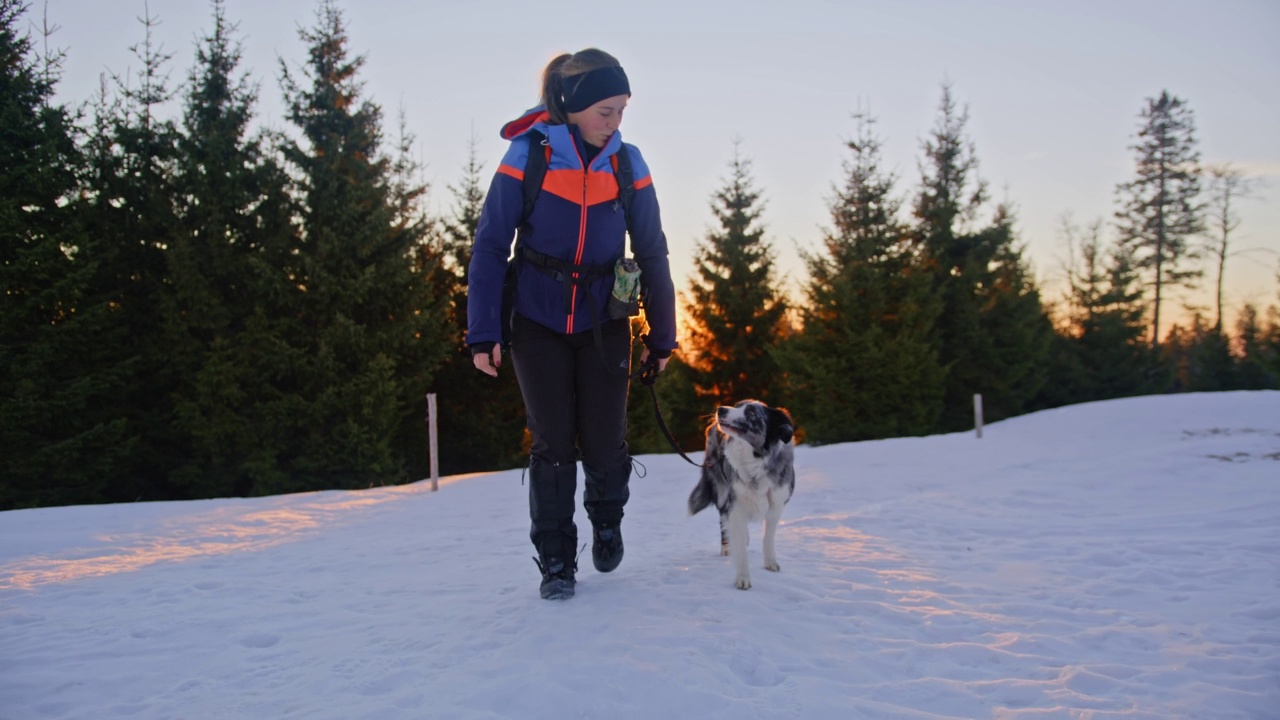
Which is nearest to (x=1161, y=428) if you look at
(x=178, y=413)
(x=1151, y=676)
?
(x=1151, y=676)

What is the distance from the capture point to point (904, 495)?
7422mm

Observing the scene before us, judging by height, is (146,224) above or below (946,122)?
below

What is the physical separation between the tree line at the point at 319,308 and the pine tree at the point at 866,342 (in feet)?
0.19

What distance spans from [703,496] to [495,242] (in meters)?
2.11

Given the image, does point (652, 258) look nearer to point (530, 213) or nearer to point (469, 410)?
point (530, 213)

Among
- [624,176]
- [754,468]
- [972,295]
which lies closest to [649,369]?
[754,468]

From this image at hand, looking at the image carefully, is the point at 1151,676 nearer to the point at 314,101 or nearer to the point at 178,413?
the point at 178,413

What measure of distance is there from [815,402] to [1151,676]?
16149 mm

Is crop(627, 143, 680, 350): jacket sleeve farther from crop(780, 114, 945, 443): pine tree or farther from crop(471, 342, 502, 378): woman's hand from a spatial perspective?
crop(780, 114, 945, 443): pine tree

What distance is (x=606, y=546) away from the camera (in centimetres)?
352

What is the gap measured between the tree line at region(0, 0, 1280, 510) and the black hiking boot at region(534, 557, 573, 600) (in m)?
12.1

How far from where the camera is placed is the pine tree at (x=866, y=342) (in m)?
18.0

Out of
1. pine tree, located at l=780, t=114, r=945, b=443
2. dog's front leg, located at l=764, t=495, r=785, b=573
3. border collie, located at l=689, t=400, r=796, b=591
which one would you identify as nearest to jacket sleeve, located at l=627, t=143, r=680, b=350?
border collie, located at l=689, t=400, r=796, b=591

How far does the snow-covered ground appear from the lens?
95.0 inches
